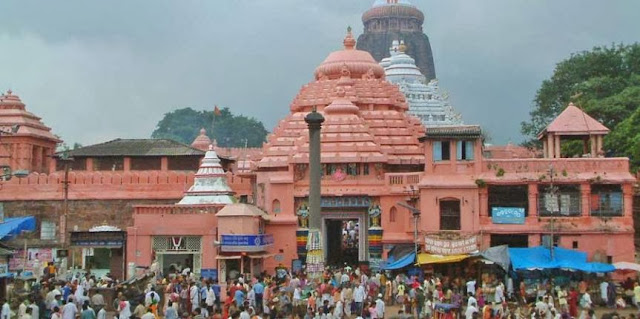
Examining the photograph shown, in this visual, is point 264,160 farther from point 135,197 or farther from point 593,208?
point 593,208

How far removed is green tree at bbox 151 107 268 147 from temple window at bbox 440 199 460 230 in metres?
71.0

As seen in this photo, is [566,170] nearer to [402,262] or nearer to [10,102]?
[402,262]

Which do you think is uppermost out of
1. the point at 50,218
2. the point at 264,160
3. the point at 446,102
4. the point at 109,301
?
the point at 446,102

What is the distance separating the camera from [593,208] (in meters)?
31.3

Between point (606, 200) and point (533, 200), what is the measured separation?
2476mm

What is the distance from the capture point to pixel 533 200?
1235 inches

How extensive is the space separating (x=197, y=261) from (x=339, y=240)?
28.9 feet

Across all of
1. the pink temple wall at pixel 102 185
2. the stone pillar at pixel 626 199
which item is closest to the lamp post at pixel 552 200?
the stone pillar at pixel 626 199

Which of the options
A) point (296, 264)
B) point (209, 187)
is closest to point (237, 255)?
point (296, 264)

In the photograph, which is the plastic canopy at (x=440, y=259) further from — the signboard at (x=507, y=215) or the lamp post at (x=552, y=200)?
the lamp post at (x=552, y=200)

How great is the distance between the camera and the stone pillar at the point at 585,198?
3112 centimetres

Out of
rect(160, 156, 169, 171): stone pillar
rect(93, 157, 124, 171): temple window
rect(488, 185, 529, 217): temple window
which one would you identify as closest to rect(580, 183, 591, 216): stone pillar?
rect(488, 185, 529, 217): temple window

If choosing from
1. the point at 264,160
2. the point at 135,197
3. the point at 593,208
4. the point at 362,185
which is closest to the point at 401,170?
the point at 362,185

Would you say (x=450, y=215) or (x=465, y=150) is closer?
(x=450, y=215)
